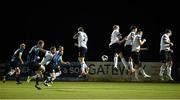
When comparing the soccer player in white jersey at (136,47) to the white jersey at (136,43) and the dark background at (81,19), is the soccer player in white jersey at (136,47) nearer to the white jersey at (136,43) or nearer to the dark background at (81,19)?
the white jersey at (136,43)

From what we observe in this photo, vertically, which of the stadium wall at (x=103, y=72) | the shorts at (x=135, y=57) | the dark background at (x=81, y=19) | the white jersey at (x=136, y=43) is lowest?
the stadium wall at (x=103, y=72)

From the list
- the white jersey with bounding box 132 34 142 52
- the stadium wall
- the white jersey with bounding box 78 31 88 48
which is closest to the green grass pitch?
the white jersey with bounding box 132 34 142 52

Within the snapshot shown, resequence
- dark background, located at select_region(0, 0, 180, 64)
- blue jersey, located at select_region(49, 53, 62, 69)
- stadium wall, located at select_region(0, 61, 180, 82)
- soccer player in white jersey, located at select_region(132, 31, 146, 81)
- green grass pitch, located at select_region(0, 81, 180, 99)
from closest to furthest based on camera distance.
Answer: green grass pitch, located at select_region(0, 81, 180, 99)
blue jersey, located at select_region(49, 53, 62, 69)
soccer player in white jersey, located at select_region(132, 31, 146, 81)
stadium wall, located at select_region(0, 61, 180, 82)
dark background, located at select_region(0, 0, 180, 64)

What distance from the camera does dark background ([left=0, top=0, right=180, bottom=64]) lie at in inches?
1756

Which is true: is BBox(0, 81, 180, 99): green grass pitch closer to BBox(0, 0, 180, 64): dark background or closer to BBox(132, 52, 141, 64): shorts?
BBox(132, 52, 141, 64): shorts

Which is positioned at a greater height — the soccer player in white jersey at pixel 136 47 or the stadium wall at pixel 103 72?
the soccer player in white jersey at pixel 136 47

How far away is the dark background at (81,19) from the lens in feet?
146

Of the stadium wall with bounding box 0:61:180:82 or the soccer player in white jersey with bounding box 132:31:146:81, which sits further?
the stadium wall with bounding box 0:61:180:82

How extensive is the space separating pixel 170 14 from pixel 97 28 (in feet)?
22.0

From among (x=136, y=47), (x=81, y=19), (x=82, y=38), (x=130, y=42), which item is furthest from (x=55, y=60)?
(x=81, y=19)

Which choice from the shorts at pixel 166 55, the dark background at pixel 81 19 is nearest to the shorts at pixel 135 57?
the shorts at pixel 166 55

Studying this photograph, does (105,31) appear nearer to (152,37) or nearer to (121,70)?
(152,37)

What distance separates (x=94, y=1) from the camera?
150 feet

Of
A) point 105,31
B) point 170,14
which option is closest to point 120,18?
point 105,31
